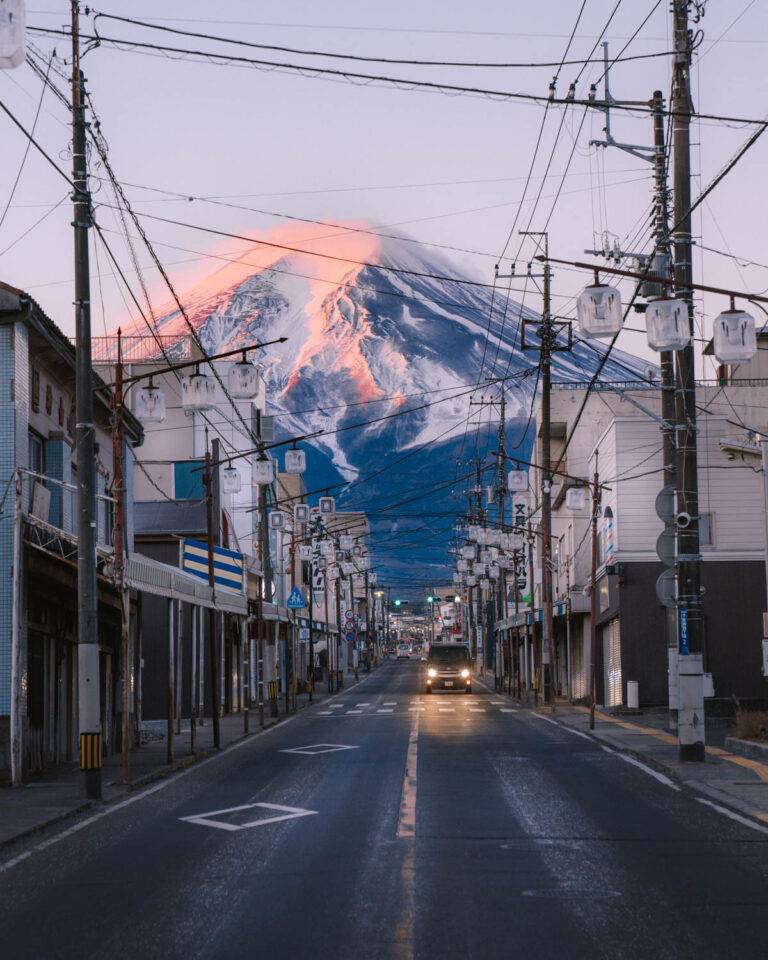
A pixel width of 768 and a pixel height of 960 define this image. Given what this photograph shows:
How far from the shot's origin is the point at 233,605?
3616cm

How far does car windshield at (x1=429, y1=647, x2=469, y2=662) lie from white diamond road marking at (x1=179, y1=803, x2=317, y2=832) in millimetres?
48490

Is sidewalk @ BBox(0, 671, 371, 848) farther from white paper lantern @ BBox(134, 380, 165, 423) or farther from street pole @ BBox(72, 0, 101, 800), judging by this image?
white paper lantern @ BBox(134, 380, 165, 423)

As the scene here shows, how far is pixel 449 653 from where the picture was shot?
66.9 meters

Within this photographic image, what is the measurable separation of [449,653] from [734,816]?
50559mm

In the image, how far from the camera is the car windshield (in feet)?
218

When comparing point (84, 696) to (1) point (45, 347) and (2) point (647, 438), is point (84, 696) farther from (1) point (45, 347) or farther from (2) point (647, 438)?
(2) point (647, 438)

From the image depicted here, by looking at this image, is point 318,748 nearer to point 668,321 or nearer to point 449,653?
point 668,321

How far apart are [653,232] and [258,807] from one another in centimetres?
1746

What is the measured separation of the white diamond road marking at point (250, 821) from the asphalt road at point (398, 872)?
44 millimetres

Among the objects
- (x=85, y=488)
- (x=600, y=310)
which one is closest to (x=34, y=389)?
(x=85, y=488)

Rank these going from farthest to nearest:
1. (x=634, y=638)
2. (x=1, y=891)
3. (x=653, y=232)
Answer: (x=634, y=638)
(x=653, y=232)
(x=1, y=891)

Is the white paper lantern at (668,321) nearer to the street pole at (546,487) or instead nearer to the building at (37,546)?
the building at (37,546)

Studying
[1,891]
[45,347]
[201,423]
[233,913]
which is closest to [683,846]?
[233,913]

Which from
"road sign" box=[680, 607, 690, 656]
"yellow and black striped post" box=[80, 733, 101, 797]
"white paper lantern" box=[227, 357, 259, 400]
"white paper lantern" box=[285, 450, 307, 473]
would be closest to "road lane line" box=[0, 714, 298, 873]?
"yellow and black striped post" box=[80, 733, 101, 797]
